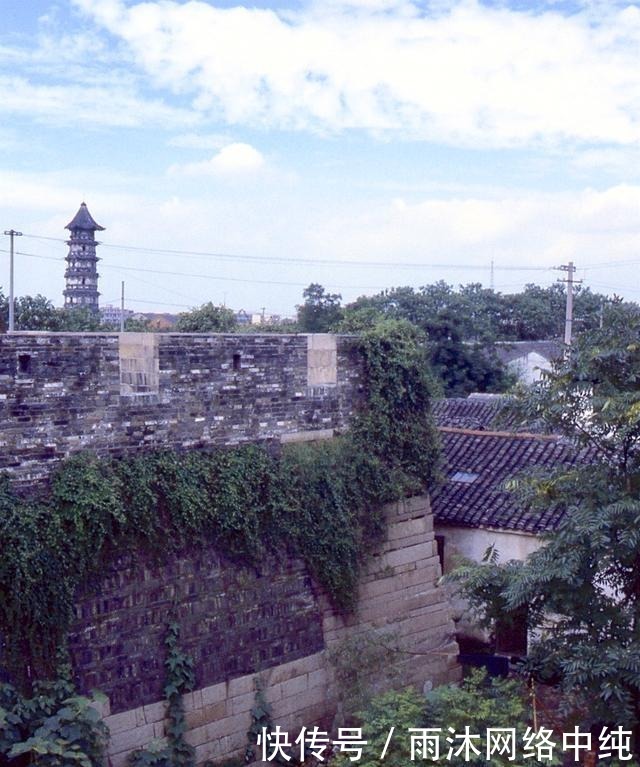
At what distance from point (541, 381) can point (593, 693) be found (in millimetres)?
2361

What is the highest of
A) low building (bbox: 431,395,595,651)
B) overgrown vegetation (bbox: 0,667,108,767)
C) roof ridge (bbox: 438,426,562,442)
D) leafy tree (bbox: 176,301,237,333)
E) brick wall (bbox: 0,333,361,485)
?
leafy tree (bbox: 176,301,237,333)

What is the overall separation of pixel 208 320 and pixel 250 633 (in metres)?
12.0

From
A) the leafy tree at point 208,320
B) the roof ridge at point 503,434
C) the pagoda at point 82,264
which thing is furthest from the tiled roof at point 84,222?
the roof ridge at point 503,434

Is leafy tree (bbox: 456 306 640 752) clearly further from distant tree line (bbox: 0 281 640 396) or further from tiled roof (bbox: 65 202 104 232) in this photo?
tiled roof (bbox: 65 202 104 232)

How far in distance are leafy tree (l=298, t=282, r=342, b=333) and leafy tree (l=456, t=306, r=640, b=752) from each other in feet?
68.7

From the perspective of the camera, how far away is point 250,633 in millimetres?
8883

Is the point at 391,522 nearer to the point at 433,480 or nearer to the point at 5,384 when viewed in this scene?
the point at 433,480

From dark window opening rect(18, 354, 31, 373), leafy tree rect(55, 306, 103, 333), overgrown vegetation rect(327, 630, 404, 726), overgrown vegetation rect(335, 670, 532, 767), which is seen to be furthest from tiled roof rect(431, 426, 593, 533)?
leafy tree rect(55, 306, 103, 333)

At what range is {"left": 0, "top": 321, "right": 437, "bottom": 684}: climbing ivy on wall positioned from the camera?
705 cm

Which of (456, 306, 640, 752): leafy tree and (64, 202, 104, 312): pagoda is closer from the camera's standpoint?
(456, 306, 640, 752): leafy tree

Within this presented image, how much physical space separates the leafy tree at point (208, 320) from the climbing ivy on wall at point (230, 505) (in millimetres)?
9952

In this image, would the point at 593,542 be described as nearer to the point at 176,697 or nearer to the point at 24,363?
the point at 176,697

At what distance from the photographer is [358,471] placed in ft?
32.5

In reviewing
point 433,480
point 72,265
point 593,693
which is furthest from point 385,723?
point 72,265
